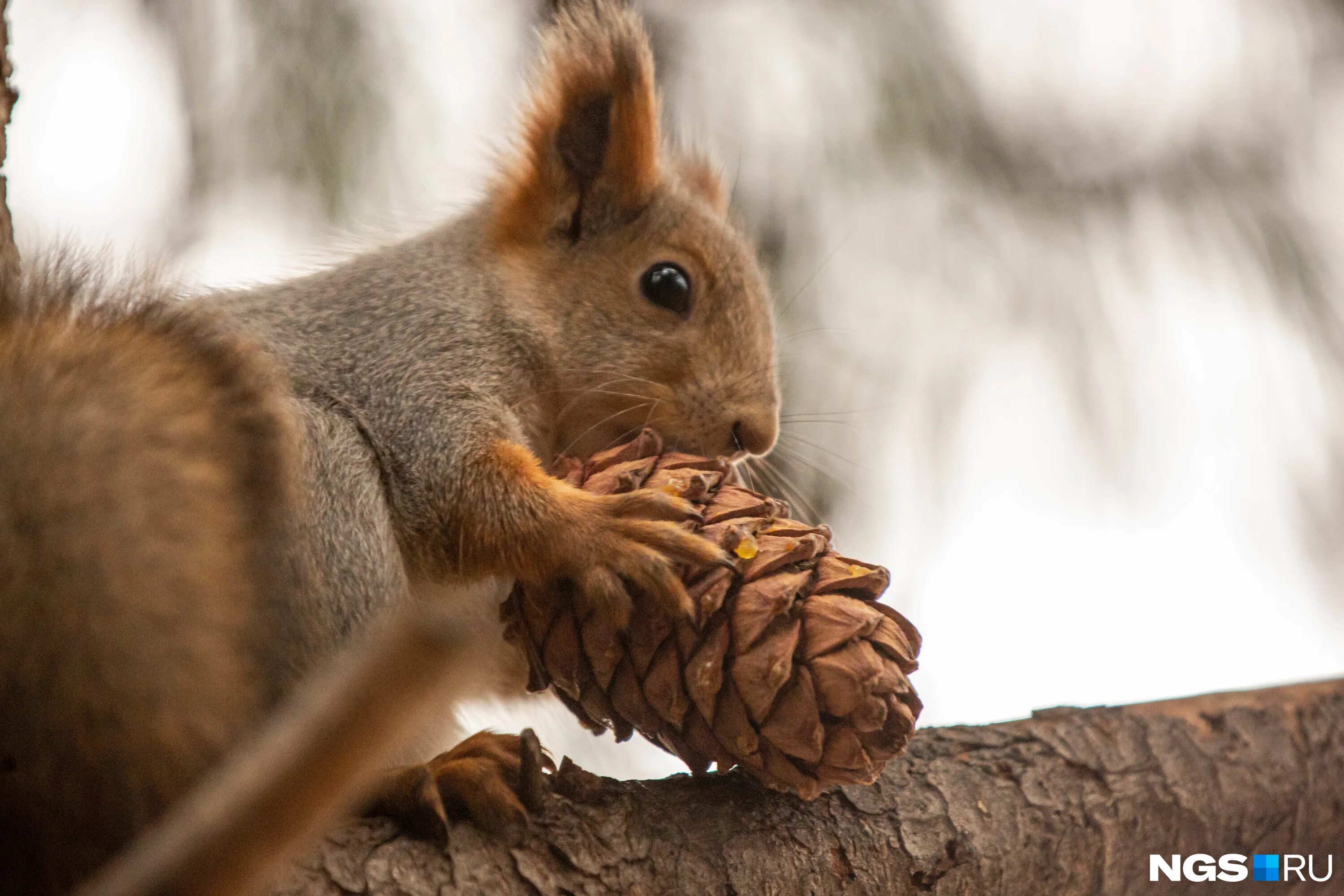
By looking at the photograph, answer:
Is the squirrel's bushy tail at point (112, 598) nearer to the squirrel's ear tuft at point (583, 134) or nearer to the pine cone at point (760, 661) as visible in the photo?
the pine cone at point (760, 661)

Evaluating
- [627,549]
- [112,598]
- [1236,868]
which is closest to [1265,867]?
[1236,868]

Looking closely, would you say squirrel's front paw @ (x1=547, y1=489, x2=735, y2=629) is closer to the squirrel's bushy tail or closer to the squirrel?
the squirrel

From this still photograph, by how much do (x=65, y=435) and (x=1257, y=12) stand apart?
1.16 metres

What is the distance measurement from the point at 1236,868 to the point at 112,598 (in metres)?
0.95

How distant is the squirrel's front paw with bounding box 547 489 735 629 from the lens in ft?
2.44

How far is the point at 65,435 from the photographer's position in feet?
2.01

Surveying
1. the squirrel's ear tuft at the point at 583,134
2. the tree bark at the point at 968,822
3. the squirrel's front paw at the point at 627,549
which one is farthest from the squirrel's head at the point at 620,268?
the tree bark at the point at 968,822

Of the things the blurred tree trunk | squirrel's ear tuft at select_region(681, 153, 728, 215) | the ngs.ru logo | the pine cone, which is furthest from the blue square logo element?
the blurred tree trunk

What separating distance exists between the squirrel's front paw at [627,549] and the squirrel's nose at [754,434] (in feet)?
0.62

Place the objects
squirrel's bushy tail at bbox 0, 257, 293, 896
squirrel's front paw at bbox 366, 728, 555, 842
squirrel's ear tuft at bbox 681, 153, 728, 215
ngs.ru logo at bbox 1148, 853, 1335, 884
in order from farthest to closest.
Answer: squirrel's ear tuft at bbox 681, 153, 728, 215 → ngs.ru logo at bbox 1148, 853, 1335, 884 → squirrel's front paw at bbox 366, 728, 555, 842 → squirrel's bushy tail at bbox 0, 257, 293, 896

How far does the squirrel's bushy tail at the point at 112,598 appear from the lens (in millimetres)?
553

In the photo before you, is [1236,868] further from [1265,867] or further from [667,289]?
[667,289]

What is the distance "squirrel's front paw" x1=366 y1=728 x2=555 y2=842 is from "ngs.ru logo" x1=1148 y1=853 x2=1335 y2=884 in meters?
0.57

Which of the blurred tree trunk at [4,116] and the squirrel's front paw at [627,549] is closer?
the squirrel's front paw at [627,549]
